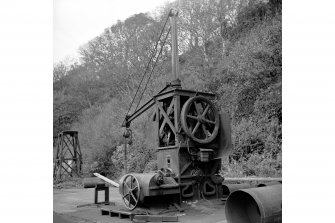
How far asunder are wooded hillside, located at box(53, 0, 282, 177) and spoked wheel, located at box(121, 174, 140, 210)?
1.64 meters

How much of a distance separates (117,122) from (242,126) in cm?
765

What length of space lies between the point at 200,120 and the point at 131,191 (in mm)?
1701

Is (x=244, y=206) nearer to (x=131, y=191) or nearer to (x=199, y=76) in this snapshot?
(x=131, y=191)

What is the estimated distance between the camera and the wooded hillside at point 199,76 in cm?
528

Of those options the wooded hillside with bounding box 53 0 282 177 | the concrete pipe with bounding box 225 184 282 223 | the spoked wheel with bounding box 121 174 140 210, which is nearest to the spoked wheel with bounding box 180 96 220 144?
the wooded hillside with bounding box 53 0 282 177

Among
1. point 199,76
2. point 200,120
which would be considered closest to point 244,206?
point 200,120

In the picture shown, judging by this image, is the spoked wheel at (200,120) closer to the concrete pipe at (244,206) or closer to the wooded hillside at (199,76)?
the wooded hillside at (199,76)

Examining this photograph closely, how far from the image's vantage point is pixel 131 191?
5.21 meters

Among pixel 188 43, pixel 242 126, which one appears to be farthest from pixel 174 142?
pixel 188 43

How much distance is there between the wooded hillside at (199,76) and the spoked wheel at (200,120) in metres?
1.09

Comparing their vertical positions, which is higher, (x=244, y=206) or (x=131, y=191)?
(x=244, y=206)

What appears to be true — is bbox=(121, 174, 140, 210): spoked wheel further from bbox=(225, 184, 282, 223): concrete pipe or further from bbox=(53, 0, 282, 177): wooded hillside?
bbox=(225, 184, 282, 223): concrete pipe

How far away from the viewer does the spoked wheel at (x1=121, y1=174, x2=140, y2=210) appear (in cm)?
516

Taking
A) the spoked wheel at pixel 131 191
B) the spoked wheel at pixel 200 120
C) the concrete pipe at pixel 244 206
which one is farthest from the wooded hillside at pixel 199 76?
the concrete pipe at pixel 244 206
